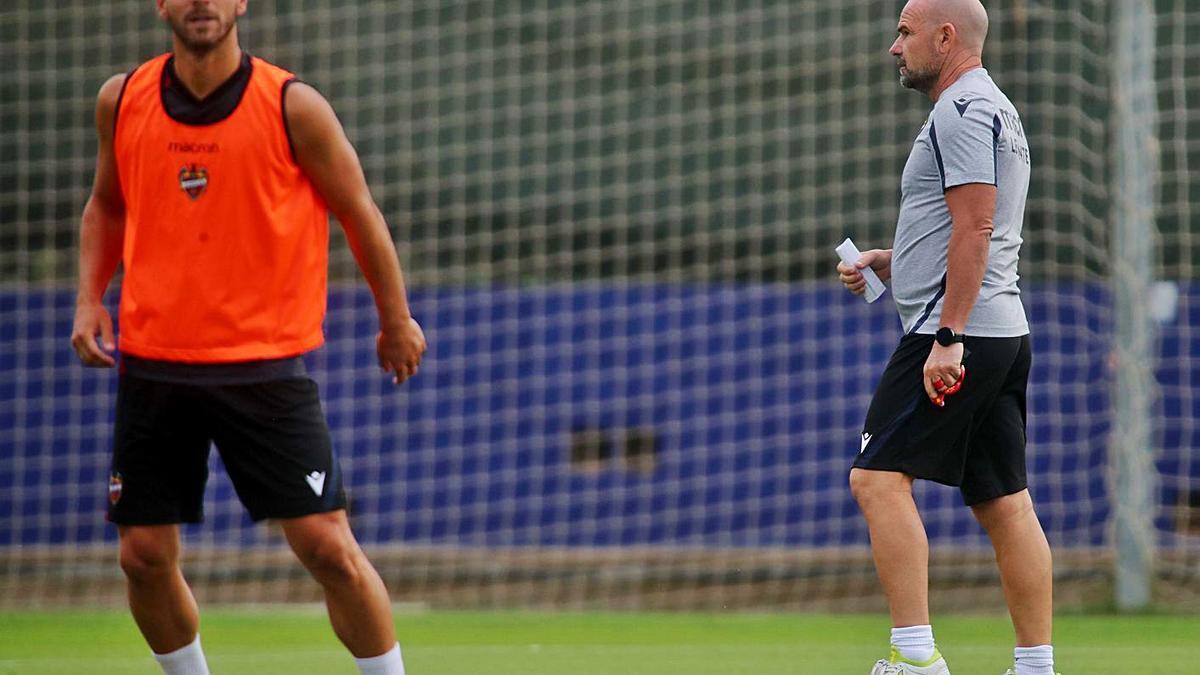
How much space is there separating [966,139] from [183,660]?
198cm

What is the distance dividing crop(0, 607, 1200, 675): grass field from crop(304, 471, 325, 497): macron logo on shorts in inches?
62.8

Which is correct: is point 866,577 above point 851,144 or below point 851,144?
below

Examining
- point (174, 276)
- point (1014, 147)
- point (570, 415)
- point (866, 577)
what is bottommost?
point (866, 577)

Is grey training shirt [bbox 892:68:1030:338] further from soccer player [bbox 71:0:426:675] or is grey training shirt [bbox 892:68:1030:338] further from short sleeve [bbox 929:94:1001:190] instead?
soccer player [bbox 71:0:426:675]

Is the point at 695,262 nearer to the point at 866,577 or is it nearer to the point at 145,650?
the point at 866,577

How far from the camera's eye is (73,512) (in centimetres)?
829

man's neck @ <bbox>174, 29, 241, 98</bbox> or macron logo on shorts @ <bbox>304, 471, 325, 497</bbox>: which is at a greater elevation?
man's neck @ <bbox>174, 29, 241, 98</bbox>

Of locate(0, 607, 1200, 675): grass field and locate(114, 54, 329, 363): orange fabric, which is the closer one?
locate(114, 54, 329, 363): orange fabric

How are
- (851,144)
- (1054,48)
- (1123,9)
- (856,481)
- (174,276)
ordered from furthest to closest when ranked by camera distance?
(851,144), (1054,48), (1123,9), (856,481), (174,276)

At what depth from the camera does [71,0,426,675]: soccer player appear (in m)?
3.48

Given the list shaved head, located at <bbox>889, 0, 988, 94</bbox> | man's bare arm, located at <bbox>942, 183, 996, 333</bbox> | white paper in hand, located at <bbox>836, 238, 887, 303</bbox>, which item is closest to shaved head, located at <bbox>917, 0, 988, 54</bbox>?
shaved head, located at <bbox>889, 0, 988, 94</bbox>

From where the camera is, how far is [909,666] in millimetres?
3639

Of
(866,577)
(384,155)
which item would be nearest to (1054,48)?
(866,577)

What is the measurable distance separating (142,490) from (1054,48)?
5.52 m
